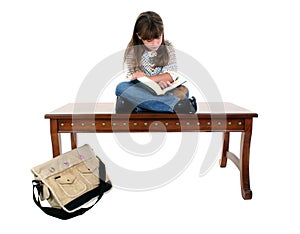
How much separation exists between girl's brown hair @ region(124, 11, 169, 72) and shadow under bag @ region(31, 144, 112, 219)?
2.69 feet

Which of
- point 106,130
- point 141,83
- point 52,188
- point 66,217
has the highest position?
point 141,83

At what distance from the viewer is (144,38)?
99.3 inches

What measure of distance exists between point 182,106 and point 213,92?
0.55 meters

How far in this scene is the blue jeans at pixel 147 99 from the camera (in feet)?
7.88

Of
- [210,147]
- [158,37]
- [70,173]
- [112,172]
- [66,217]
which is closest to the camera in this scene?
[66,217]

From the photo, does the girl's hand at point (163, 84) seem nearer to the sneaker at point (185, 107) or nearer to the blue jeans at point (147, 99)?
the blue jeans at point (147, 99)

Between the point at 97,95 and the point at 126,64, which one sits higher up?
the point at 126,64

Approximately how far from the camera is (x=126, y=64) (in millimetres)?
2645

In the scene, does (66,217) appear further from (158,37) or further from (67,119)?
(158,37)

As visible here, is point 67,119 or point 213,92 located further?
point 213,92

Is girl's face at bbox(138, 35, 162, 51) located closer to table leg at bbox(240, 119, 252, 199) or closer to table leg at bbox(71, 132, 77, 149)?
table leg at bbox(240, 119, 252, 199)

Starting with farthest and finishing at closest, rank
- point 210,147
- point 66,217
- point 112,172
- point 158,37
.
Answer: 1. point 210,147
2. point 112,172
3. point 158,37
4. point 66,217

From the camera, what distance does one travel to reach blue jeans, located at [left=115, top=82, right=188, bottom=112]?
2.40 metres

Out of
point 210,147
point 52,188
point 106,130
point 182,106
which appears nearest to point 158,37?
point 182,106
